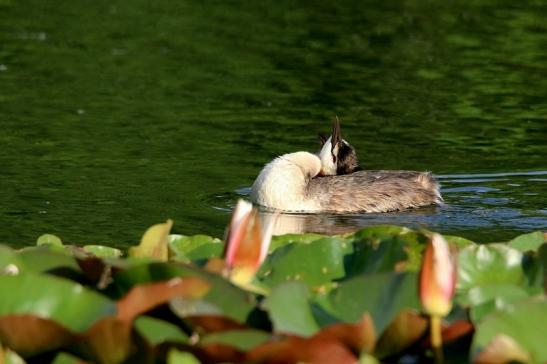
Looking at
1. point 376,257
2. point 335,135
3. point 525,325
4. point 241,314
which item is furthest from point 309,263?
point 335,135

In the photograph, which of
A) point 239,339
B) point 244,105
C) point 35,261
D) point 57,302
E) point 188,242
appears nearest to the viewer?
point 239,339

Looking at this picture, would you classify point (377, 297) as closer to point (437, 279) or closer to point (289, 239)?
point (437, 279)

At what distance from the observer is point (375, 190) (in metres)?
11.8

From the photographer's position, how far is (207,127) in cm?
1474

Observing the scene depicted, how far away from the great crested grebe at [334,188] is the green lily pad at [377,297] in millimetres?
6736

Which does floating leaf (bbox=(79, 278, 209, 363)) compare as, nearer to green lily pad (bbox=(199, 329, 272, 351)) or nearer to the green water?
green lily pad (bbox=(199, 329, 272, 351))

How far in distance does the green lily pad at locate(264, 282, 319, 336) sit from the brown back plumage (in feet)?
23.4

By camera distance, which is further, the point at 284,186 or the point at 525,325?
the point at 284,186

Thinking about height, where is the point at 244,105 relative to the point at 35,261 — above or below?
below

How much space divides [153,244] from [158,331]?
3.04 feet

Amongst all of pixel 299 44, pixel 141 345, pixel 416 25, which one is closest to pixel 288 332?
pixel 141 345

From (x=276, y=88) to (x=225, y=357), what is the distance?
1294cm

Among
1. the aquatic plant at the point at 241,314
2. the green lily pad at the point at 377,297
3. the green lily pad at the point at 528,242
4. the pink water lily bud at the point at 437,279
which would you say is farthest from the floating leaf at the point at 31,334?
the green lily pad at the point at 528,242

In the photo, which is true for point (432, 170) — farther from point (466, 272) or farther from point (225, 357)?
point (225, 357)
